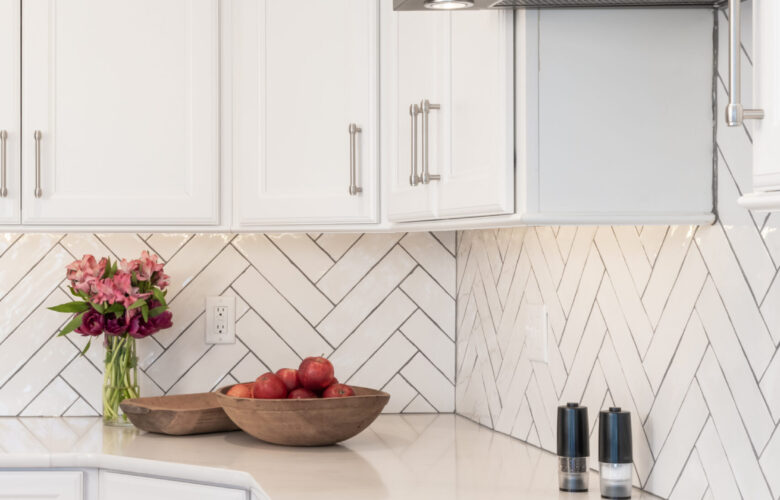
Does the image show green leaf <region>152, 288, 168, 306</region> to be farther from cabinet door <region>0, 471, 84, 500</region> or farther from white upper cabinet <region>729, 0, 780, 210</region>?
white upper cabinet <region>729, 0, 780, 210</region>

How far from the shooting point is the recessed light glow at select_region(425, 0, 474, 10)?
1.46 m

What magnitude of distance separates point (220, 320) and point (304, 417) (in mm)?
727

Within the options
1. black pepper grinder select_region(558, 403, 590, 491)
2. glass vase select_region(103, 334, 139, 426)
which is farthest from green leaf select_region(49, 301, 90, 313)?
black pepper grinder select_region(558, 403, 590, 491)

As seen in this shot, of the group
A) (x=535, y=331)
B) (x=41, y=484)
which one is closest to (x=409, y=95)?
(x=535, y=331)

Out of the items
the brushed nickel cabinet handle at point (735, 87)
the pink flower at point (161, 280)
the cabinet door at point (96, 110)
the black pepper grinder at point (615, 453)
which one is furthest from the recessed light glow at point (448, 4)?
the pink flower at point (161, 280)

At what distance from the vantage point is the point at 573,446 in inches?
66.2

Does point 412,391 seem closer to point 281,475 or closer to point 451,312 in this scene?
point 451,312

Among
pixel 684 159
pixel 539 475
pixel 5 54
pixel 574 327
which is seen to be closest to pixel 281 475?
pixel 539 475

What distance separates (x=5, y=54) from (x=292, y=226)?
2.62 ft

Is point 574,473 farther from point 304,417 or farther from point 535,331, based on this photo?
point 304,417

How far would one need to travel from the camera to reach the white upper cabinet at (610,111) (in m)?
1.52

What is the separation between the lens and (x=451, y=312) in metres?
2.83

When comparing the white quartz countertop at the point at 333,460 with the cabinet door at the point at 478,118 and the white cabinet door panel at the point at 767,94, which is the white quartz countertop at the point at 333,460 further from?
the white cabinet door panel at the point at 767,94

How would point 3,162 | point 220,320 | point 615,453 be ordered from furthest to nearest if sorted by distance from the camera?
point 220,320, point 3,162, point 615,453
